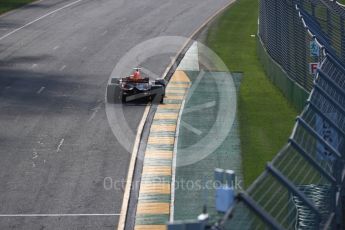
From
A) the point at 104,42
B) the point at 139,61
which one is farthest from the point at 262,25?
the point at 104,42

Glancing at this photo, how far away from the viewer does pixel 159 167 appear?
25.2m

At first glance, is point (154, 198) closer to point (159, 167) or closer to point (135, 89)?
point (159, 167)

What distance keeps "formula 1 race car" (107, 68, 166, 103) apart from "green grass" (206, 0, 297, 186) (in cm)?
287

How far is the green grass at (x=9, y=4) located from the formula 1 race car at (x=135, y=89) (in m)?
27.5

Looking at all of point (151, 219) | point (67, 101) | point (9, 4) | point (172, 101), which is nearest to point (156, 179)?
point (151, 219)

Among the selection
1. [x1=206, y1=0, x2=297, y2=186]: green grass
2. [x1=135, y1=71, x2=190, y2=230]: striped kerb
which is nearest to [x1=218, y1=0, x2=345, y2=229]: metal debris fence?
[x1=135, y1=71, x2=190, y2=230]: striped kerb

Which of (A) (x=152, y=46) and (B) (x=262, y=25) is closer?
(B) (x=262, y=25)

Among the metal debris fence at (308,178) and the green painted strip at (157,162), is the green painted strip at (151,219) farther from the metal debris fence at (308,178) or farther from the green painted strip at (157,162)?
the metal debris fence at (308,178)

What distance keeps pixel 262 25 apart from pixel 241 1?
2302 cm

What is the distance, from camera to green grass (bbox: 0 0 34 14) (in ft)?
202

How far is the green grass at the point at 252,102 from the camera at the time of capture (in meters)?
25.9

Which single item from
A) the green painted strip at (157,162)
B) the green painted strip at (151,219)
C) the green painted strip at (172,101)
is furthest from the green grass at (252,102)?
the green painted strip at (151,219)

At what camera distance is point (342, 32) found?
2566 cm

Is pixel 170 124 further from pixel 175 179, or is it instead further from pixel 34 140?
pixel 175 179
